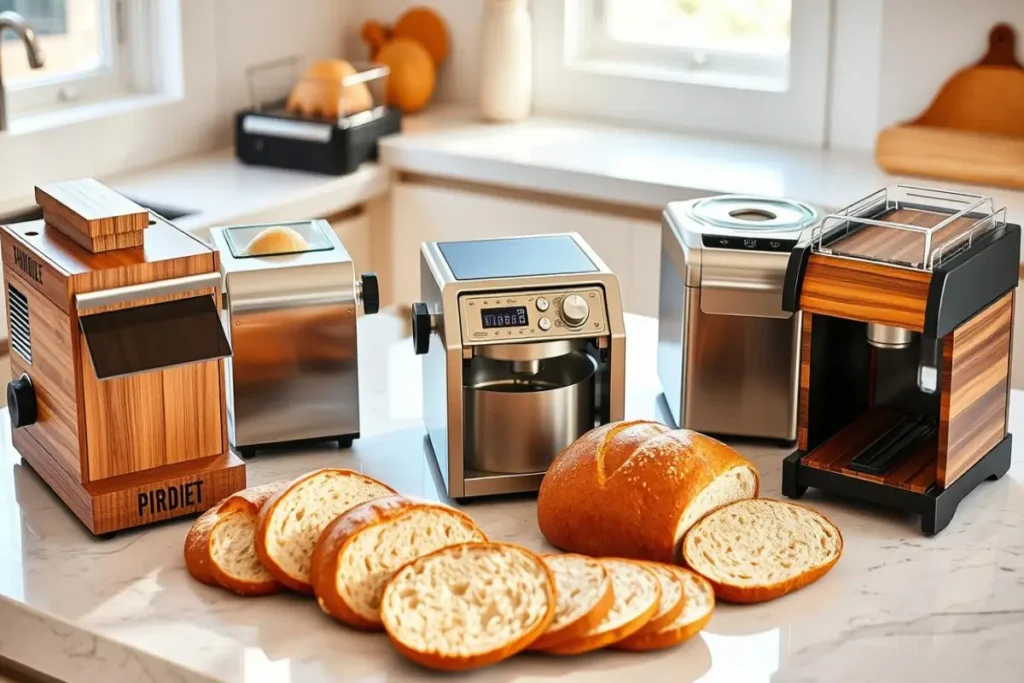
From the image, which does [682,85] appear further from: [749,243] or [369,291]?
[369,291]

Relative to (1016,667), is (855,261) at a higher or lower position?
higher

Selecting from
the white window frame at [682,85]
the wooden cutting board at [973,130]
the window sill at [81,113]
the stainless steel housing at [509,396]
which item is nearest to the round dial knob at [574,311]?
the stainless steel housing at [509,396]

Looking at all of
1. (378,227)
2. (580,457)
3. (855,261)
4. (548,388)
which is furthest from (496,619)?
(378,227)

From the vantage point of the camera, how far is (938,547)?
140 cm

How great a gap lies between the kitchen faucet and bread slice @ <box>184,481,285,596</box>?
1356 mm

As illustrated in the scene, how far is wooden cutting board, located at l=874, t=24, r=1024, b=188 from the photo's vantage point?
2703mm

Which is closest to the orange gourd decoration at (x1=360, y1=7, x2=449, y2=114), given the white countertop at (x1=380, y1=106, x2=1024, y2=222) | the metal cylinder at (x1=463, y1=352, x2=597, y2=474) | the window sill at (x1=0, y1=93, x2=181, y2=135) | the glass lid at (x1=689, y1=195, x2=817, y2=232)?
the white countertop at (x1=380, y1=106, x2=1024, y2=222)

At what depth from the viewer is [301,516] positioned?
1.32m

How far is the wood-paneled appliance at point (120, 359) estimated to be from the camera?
134 cm

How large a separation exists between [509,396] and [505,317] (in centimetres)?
9

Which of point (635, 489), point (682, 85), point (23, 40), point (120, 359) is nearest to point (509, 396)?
point (635, 489)

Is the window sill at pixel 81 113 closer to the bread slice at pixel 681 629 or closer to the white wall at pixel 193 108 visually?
the white wall at pixel 193 108

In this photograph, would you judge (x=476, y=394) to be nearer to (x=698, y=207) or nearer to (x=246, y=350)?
(x=246, y=350)

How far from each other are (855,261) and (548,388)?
0.37 metres
